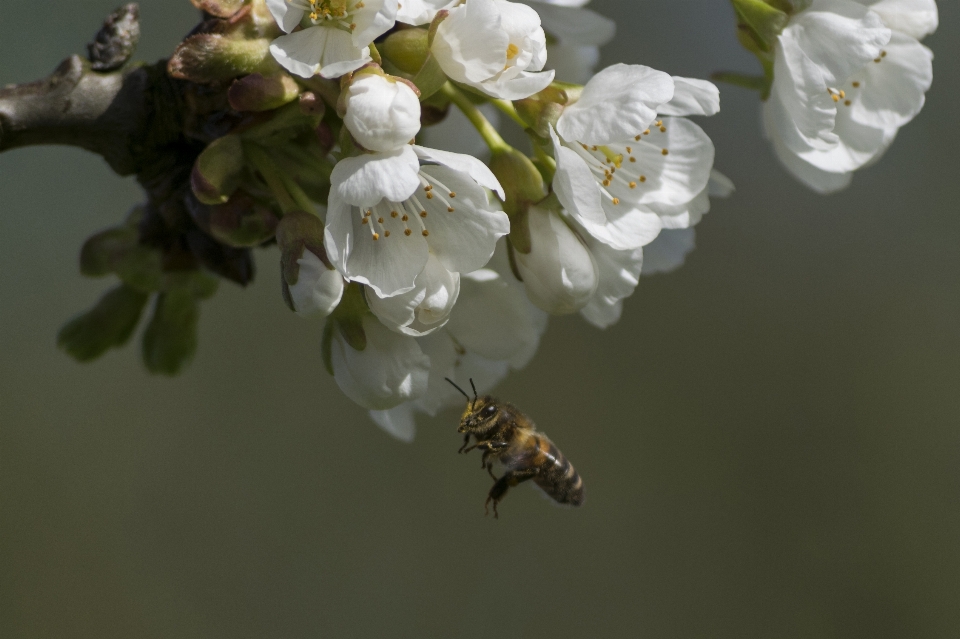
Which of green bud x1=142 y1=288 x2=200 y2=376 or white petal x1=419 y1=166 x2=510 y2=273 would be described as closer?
white petal x1=419 y1=166 x2=510 y2=273

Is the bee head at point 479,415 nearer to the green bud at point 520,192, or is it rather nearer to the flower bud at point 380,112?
the green bud at point 520,192

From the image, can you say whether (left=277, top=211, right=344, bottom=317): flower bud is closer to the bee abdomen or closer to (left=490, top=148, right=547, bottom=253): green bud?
(left=490, top=148, right=547, bottom=253): green bud

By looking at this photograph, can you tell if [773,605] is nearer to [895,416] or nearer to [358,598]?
→ [895,416]

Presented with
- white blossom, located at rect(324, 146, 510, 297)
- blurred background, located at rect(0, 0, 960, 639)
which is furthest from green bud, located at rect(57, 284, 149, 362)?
blurred background, located at rect(0, 0, 960, 639)

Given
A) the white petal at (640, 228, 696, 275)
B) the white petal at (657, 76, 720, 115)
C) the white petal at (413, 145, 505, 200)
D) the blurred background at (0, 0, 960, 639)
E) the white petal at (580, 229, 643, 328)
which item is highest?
the white petal at (413, 145, 505, 200)

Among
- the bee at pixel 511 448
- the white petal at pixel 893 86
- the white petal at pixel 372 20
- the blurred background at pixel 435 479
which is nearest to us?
the white petal at pixel 372 20

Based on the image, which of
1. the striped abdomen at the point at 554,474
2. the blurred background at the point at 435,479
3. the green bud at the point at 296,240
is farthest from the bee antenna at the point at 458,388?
the blurred background at the point at 435,479

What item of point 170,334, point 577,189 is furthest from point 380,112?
point 170,334

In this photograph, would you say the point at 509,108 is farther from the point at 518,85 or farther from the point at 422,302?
the point at 422,302
